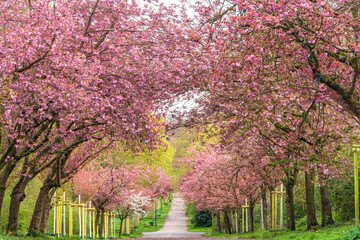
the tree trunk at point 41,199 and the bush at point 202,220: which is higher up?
the tree trunk at point 41,199

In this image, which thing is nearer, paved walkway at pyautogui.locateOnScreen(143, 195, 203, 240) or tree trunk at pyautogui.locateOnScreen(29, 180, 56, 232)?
tree trunk at pyautogui.locateOnScreen(29, 180, 56, 232)

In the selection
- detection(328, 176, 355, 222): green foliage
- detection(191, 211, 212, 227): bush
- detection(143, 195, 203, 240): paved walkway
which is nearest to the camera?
detection(328, 176, 355, 222): green foliage

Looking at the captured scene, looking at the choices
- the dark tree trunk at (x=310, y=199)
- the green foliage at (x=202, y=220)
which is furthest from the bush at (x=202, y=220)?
the dark tree trunk at (x=310, y=199)

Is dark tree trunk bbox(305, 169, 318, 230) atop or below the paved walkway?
atop

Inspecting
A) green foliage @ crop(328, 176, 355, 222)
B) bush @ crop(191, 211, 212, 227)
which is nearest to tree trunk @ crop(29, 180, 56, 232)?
green foliage @ crop(328, 176, 355, 222)

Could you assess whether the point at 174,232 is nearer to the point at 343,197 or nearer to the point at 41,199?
the point at 343,197

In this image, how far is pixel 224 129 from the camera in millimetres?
14812

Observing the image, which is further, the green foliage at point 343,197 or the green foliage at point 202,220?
the green foliage at point 202,220

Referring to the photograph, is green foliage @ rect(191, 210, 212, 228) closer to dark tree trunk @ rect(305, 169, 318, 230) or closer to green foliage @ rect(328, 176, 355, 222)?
green foliage @ rect(328, 176, 355, 222)

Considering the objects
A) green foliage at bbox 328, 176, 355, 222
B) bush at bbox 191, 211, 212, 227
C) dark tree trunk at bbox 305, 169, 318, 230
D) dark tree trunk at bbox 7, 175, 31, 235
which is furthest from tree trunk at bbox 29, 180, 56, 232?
bush at bbox 191, 211, 212, 227

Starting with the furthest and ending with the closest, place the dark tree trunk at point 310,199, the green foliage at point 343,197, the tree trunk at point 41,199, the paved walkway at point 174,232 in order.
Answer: the paved walkway at point 174,232, the green foliage at point 343,197, the dark tree trunk at point 310,199, the tree trunk at point 41,199

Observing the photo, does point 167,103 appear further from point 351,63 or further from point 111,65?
point 351,63

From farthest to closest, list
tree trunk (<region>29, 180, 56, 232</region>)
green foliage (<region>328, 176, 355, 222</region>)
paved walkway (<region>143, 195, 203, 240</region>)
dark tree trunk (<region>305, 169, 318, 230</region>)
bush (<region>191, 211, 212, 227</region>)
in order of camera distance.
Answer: bush (<region>191, 211, 212, 227</region>) < paved walkway (<region>143, 195, 203, 240</region>) < green foliage (<region>328, 176, 355, 222</region>) < dark tree trunk (<region>305, 169, 318, 230</region>) < tree trunk (<region>29, 180, 56, 232</region>)

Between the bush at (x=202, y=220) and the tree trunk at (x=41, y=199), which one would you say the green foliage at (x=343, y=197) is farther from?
the bush at (x=202, y=220)
